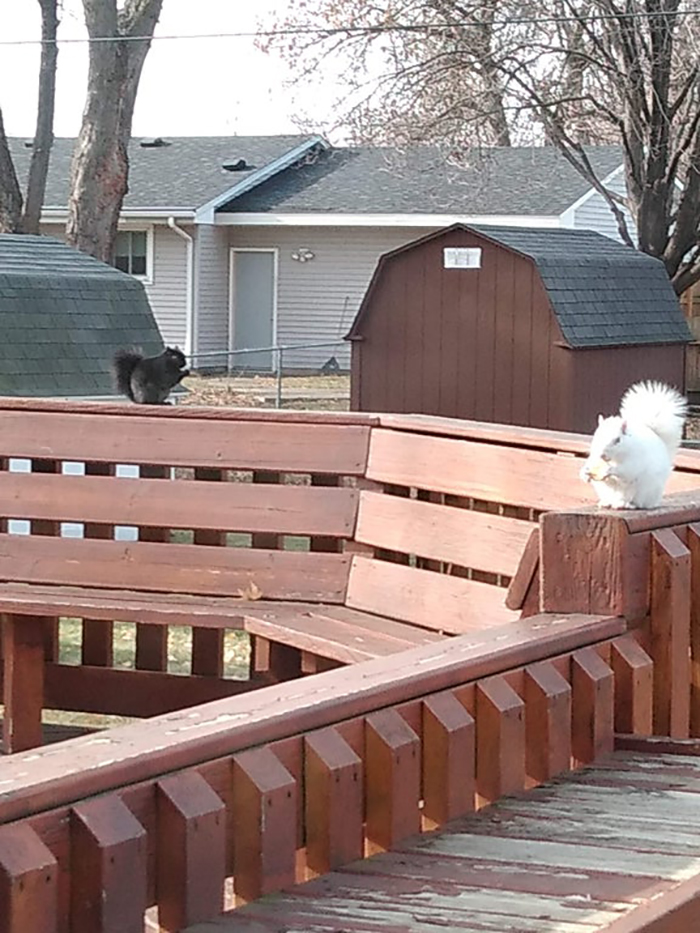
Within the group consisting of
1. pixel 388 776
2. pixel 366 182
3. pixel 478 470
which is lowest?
pixel 388 776

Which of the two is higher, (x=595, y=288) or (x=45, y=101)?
(x=45, y=101)

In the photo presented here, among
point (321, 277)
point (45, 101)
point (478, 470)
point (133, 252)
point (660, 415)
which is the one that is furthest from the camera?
point (133, 252)

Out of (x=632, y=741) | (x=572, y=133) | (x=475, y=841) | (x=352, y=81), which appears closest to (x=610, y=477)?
(x=632, y=741)

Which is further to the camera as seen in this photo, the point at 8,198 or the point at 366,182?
the point at 366,182

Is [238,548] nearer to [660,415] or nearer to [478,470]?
[478,470]

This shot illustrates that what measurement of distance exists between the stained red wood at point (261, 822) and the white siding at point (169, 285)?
2809 centimetres

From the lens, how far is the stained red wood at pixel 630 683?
3393 mm

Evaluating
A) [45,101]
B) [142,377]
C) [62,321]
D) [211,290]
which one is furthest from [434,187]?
[142,377]

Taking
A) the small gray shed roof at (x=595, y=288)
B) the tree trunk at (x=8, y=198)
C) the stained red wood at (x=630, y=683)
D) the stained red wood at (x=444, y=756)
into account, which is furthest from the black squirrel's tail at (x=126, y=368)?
the stained red wood at (x=444, y=756)

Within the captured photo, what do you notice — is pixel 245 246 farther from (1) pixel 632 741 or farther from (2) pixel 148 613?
(1) pixel 632 741

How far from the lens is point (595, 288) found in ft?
47.6

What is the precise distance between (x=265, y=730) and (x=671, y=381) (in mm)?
13480

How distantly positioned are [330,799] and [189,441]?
370 cm

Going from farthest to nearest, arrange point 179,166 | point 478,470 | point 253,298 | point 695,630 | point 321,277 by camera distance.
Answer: point 179,166, point 253,298, point 321,277, point 478,470, point 695,630
